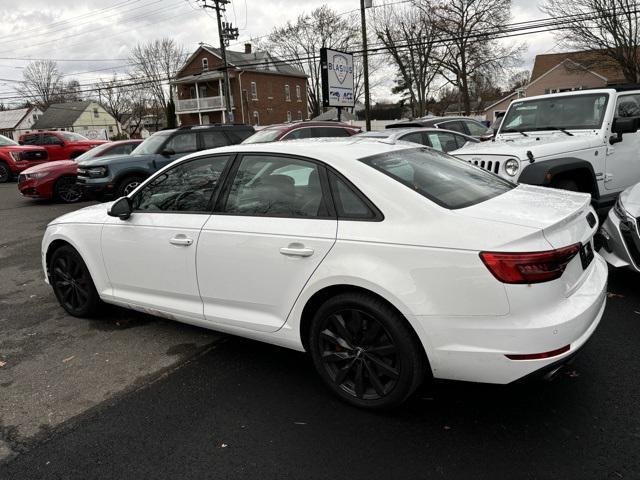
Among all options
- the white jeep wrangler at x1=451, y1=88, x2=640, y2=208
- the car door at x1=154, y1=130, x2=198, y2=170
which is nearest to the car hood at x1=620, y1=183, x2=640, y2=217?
the white jeep wrangler at x1=451, y1=88, x2=640, y2=208

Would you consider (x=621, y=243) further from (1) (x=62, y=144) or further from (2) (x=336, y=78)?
(1) (x=62, y=144)

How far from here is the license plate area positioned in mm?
2803

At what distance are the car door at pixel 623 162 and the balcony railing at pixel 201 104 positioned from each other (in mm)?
44675

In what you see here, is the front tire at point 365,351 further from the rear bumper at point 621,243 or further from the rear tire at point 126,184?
the rear tire at point 126,184

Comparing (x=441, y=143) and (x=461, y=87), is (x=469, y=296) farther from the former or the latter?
(x=461, y=87)

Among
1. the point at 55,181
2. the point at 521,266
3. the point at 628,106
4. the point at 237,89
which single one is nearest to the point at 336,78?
the point at 55,181

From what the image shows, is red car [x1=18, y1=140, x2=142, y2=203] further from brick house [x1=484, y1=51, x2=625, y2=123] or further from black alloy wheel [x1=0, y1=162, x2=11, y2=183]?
brick house [x1=484, y1=51, x2=625, y2=123]

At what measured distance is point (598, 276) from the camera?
2.95 metres

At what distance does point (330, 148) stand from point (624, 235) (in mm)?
2855

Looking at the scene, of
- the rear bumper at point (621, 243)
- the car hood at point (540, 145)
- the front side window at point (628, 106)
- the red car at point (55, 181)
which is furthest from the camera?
the red car at point (55, 181)

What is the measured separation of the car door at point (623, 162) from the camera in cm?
666

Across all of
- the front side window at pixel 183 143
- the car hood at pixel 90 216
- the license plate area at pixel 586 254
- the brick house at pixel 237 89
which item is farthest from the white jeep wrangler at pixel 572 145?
the brick house at pixel 237 89

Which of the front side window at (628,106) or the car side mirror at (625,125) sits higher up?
the front side window at (628,106)

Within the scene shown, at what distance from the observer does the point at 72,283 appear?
4.60 metres
